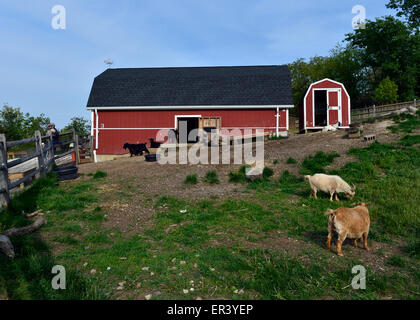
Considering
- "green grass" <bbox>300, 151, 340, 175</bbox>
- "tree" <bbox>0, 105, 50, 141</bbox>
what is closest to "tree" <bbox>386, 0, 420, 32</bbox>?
"green grass" <bbox>300, 151, 340, 175</bbox>

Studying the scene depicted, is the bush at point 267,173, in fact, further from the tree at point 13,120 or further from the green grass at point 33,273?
the tree at point 13,120

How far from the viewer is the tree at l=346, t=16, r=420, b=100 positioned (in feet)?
108

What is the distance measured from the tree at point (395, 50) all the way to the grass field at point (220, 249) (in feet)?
107

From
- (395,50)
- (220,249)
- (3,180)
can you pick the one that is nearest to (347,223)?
(220,249)

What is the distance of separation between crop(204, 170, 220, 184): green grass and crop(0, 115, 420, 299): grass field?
1639mm

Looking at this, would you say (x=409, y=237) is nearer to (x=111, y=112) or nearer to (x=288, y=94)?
(x=288, y=94)

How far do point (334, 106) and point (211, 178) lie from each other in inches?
610

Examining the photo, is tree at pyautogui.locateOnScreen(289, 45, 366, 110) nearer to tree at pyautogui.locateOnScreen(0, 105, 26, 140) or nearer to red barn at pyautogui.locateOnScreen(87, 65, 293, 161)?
red barn at pyautogui.locateOnScreen(87, 65, 293, 161)

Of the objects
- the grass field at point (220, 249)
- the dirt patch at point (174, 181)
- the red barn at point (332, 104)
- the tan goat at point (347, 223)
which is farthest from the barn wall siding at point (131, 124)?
the tan goat at point (347, 223)

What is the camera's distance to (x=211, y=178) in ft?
32.3

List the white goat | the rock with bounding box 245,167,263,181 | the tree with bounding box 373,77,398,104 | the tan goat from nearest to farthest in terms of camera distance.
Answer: the tan goat → the white goat → the rock with bounding box 245,167,263,181 → the tree with bounding box 373,77,398,104

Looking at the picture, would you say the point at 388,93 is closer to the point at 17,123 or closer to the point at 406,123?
the point at 406,123

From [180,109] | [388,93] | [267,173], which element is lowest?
[267,173]
